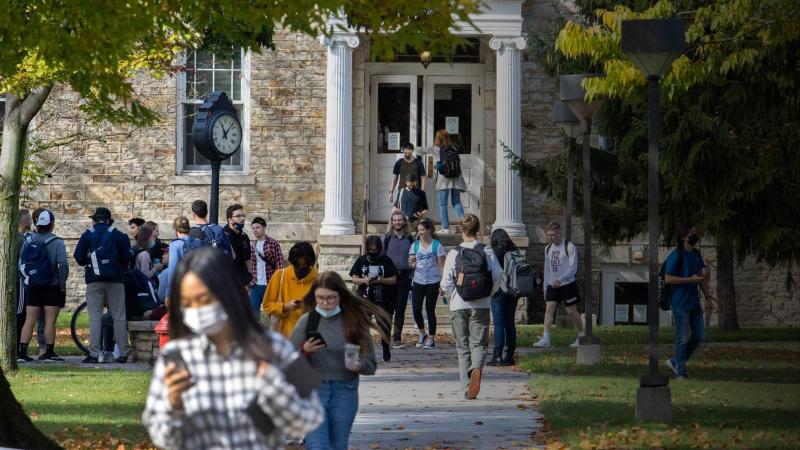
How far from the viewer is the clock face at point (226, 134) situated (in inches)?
607

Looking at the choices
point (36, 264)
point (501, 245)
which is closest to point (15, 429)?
point (36, 264)

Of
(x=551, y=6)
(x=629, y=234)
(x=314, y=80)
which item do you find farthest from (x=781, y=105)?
(x=314, y=80)

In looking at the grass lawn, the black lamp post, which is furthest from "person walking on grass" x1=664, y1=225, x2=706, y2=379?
the black lamp post

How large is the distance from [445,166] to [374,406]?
1232 cm

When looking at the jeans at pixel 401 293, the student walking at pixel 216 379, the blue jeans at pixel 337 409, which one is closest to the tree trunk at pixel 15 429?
the blue jeans at pixel 337 409

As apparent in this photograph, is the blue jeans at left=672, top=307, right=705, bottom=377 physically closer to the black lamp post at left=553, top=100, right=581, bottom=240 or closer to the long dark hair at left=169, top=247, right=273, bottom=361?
the black lamp post at left=553, top=100, right=581, bottom=240

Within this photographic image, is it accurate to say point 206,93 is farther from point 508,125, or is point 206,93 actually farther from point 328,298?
point 328,298

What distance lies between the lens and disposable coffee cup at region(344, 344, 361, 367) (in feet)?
27.1

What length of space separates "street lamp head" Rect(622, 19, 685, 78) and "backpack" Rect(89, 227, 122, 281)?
282 inches

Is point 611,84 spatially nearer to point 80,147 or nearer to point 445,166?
point 445,166

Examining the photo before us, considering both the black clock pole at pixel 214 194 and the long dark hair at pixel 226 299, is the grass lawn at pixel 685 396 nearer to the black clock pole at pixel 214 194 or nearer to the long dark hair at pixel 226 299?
the black clock pole at pixel 214 194

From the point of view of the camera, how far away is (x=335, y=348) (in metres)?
8.39

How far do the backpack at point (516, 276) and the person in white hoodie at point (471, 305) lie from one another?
3608 millimetres

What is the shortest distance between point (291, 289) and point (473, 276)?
3.43 m
